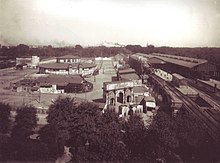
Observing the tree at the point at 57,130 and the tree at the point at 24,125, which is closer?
the tree at the point at 57,130

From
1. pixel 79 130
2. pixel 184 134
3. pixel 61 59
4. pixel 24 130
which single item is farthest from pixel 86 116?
pixel 61 59

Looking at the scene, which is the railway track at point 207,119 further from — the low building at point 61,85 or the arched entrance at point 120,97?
the low building at point 61,85

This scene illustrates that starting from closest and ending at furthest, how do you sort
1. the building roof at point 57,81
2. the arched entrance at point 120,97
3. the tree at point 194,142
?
the tree at point 194,142 → the arched entrance at point 120,97 → the building roof at point 57,81

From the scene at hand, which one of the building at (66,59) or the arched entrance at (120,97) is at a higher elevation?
the building at (66,59)

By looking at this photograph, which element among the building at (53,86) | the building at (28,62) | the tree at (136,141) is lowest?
the tree at (136,141)

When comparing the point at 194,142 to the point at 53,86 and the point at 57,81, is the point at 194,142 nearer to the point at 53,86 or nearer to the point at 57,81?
the point at 53,86

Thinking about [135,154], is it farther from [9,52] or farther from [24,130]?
[9,52]

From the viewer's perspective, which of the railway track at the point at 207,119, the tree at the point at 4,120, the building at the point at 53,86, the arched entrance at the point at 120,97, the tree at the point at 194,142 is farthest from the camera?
the building at the point at 53,86

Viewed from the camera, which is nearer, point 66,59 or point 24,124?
point 24,124

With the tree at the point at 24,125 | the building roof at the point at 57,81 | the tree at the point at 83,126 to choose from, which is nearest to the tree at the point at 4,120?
the tree at the point at 24,125

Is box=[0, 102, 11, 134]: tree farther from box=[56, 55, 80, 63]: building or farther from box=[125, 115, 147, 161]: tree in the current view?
box=[56, 55, 80, 63]: building

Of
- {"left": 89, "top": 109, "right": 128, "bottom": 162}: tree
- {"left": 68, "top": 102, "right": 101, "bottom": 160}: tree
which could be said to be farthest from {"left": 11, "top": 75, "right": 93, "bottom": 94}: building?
{"left": 89, "top": 109, "right": 128, "bottom": 162}: tree

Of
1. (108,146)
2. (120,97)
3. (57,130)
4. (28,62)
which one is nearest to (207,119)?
(108,146)
